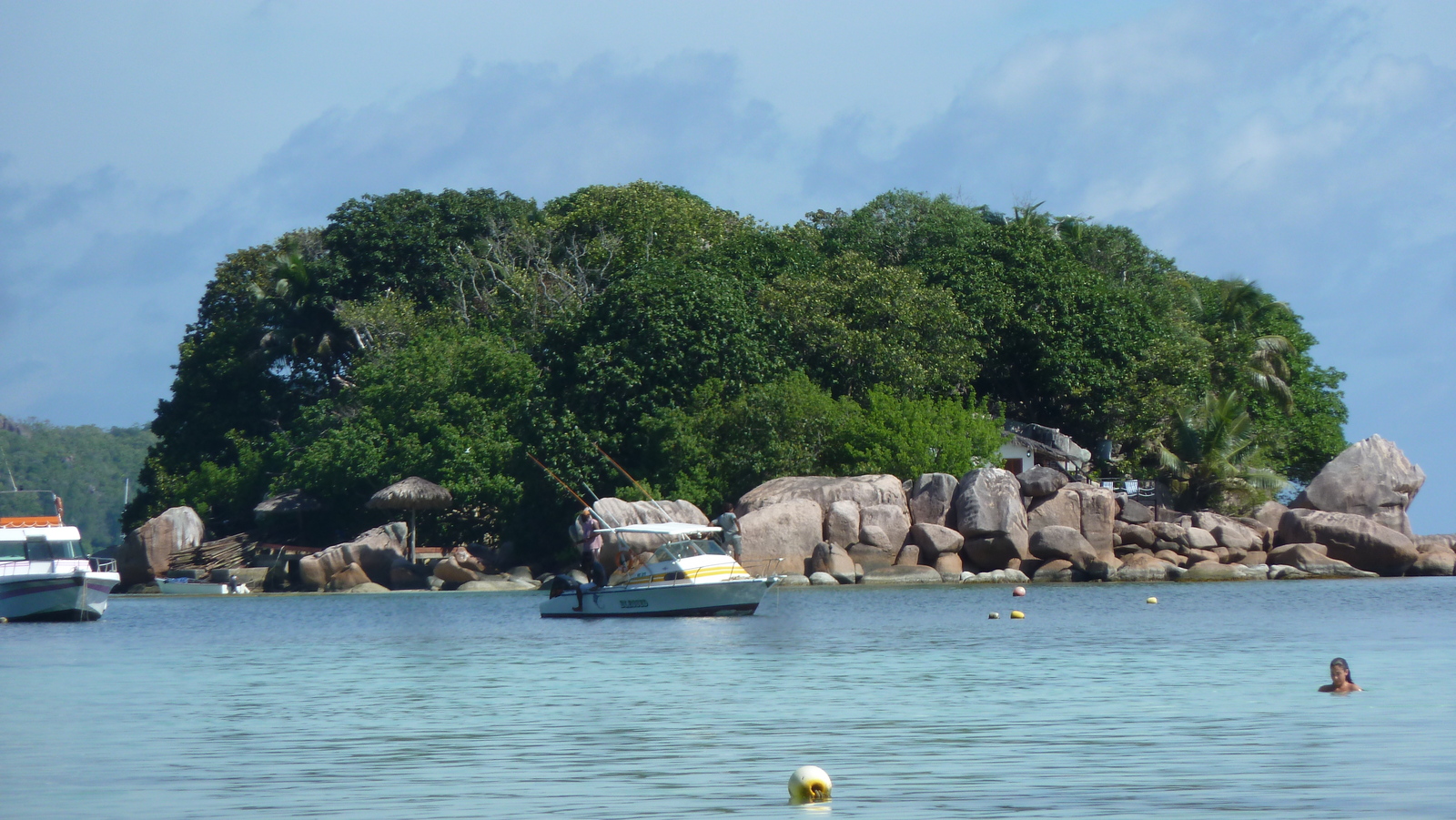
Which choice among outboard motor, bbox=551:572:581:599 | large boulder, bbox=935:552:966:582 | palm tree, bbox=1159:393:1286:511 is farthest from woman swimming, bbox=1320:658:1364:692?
palm tree, bbox=1159:393:1286:511

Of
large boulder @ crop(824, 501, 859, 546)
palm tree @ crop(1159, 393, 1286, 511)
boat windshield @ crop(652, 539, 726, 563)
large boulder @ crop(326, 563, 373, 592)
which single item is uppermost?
palm tree @ crop(1159, 393, 1286, 511)

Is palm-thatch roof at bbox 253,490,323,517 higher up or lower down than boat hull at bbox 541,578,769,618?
higher up

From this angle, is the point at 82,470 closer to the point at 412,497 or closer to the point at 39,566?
the point at 412,497

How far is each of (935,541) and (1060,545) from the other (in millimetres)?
3787

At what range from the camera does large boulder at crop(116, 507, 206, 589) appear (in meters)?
59.7

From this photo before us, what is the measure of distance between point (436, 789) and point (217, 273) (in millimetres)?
65465

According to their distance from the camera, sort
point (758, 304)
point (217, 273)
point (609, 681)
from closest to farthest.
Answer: point (609, 681), point (758, 304), point (217, 273)

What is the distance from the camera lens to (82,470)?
142m

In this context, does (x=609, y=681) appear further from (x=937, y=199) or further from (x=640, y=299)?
(x=937, y=199)

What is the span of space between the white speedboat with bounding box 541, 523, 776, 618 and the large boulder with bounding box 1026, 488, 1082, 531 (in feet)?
50.8

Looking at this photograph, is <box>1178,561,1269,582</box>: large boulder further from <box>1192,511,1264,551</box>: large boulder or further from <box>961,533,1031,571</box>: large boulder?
<box>961,533,1031,571</box>: large boulder

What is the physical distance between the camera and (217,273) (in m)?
74.6

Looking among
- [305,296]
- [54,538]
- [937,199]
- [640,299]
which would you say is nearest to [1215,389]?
[937,199]

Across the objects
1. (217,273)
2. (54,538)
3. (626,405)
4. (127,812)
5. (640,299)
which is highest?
(217,273)
